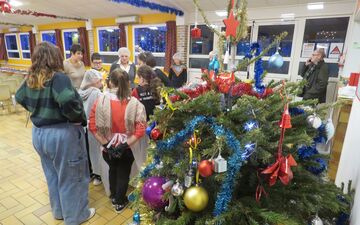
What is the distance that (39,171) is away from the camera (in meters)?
2.93

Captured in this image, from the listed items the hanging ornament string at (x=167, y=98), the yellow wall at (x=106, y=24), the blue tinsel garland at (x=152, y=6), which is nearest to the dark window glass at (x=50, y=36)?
the yellow wall at (x=106, y=24)


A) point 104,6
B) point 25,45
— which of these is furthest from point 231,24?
point 25,45

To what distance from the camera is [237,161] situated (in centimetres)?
73

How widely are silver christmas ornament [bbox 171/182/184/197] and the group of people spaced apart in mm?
1125

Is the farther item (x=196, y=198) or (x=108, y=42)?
(x=108, y=42)

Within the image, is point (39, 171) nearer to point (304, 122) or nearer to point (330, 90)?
point (304, 122)

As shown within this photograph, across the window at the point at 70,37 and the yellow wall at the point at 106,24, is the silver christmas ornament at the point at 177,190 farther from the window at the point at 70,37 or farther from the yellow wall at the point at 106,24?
the window at the point at 70,37

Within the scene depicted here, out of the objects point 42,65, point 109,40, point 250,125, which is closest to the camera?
point 250,125

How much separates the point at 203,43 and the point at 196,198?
5709mm

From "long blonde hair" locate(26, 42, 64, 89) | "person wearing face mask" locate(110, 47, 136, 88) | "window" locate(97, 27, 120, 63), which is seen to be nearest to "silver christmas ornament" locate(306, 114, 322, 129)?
"long blonde hair" locate(26, 42, 64, 89)

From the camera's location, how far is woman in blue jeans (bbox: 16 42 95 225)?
1.61 metres

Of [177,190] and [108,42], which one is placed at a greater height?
[108,42]

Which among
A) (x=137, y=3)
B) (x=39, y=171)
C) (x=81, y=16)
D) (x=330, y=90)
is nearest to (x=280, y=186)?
(x=39, y=171)

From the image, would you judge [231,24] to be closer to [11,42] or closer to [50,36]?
[50,36]
